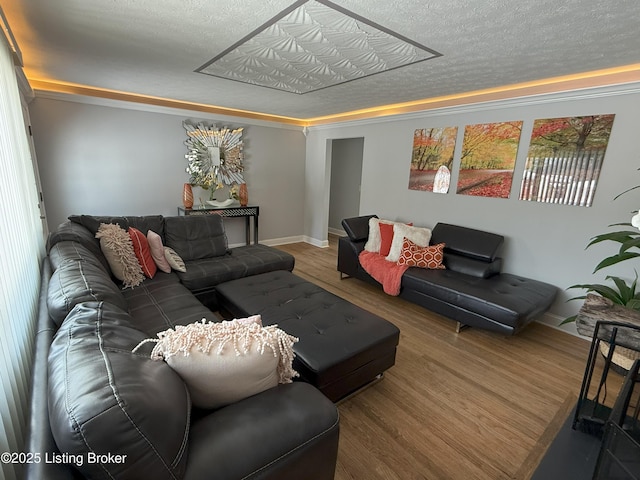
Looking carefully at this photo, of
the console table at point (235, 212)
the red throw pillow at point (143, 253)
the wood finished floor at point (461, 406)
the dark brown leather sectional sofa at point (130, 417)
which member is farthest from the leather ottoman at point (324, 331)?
the console table at point (235, 212)

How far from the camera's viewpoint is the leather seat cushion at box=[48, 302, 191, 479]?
647 millimetres

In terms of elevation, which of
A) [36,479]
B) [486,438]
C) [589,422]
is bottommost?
[486,438]

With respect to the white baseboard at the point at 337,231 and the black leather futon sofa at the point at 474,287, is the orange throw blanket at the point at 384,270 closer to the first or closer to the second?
the black leather futon sofa at the point at 474,287

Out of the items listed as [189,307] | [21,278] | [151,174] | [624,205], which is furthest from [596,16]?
A: [151,174]

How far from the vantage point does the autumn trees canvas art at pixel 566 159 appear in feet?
8.52

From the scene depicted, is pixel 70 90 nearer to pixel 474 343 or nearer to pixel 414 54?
pixel 414 54

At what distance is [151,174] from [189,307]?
2.86 metres

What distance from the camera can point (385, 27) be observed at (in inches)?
68.4

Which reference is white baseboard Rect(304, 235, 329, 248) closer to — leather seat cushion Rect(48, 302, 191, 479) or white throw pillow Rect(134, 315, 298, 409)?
white throw pillow Rect(134, 315, 298, 409)

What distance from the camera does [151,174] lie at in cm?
411

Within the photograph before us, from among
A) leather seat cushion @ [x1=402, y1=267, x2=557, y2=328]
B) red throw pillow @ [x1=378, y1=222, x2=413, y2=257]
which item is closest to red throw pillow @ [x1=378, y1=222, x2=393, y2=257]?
red throw pillow @ [x1=378, y1=222, x2=413, y2=257]

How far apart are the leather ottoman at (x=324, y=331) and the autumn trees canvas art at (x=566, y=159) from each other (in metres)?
2.21

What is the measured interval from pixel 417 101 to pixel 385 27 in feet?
7.07

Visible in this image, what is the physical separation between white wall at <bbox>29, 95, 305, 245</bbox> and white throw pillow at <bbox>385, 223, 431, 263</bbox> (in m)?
2.73
